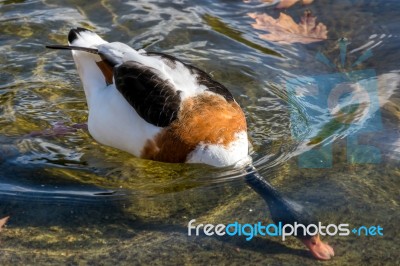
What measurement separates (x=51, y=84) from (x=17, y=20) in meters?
1.28

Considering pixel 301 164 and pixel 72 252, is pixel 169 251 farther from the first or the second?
pixel 301 164

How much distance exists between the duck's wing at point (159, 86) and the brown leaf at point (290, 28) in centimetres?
203

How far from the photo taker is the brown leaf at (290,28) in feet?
23.2

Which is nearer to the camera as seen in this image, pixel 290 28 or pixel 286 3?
pixel 290 28

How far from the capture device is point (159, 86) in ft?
16.0

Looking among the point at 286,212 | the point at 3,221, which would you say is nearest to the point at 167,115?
the point at 286,212

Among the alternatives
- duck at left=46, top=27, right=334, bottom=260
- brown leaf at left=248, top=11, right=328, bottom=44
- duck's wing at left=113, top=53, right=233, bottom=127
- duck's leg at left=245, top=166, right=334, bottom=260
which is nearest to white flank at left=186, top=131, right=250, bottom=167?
duck at left=46, top=27, right=334, bottom=260

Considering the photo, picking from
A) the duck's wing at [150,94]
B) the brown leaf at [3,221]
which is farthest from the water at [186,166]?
the duck's wing at [150,94]

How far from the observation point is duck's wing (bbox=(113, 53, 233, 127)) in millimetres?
4852

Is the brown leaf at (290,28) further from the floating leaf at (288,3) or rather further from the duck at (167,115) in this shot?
the duck at (167,115)

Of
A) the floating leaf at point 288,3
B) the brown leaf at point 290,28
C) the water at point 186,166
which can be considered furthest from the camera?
the floating leaf at point 288,3

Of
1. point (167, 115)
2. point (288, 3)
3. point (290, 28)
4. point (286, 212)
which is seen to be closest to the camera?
point (286, 212)

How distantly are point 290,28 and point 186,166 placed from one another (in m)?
2.80

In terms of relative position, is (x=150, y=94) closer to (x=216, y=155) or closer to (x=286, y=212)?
(x=216, y=155)
